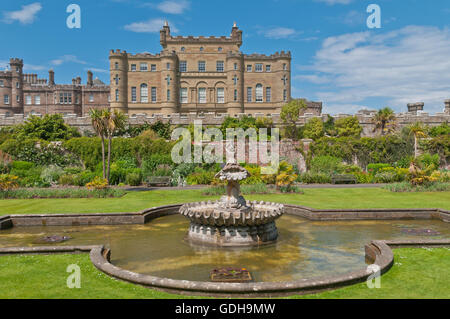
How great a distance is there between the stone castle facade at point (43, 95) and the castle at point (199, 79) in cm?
1260

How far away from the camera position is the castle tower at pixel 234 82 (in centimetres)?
5300

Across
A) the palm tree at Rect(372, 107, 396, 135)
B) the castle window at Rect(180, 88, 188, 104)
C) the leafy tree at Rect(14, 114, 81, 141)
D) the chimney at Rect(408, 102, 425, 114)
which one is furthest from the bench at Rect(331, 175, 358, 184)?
the castle window at Rect(180, 88, 188, 104)

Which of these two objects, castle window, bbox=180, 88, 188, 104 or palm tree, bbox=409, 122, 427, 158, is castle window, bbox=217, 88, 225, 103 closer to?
castle window, bbox=180, 88, 188, 104

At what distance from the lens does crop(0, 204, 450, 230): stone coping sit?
1340cm

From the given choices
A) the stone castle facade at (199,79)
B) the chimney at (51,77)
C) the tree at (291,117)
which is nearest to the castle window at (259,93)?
the stone castle facade at (199,79)

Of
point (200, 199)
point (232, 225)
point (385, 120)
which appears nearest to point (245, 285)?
point (232, 225)

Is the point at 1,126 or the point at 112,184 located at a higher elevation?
the point at 1,126

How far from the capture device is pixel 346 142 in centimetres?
3331

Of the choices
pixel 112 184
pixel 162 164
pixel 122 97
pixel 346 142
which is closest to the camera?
pixel 112 184

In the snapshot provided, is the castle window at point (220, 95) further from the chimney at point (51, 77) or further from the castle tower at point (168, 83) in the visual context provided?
the chimney at point (51, 77)

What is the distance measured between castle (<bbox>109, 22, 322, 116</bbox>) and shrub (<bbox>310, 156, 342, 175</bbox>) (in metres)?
23.6
